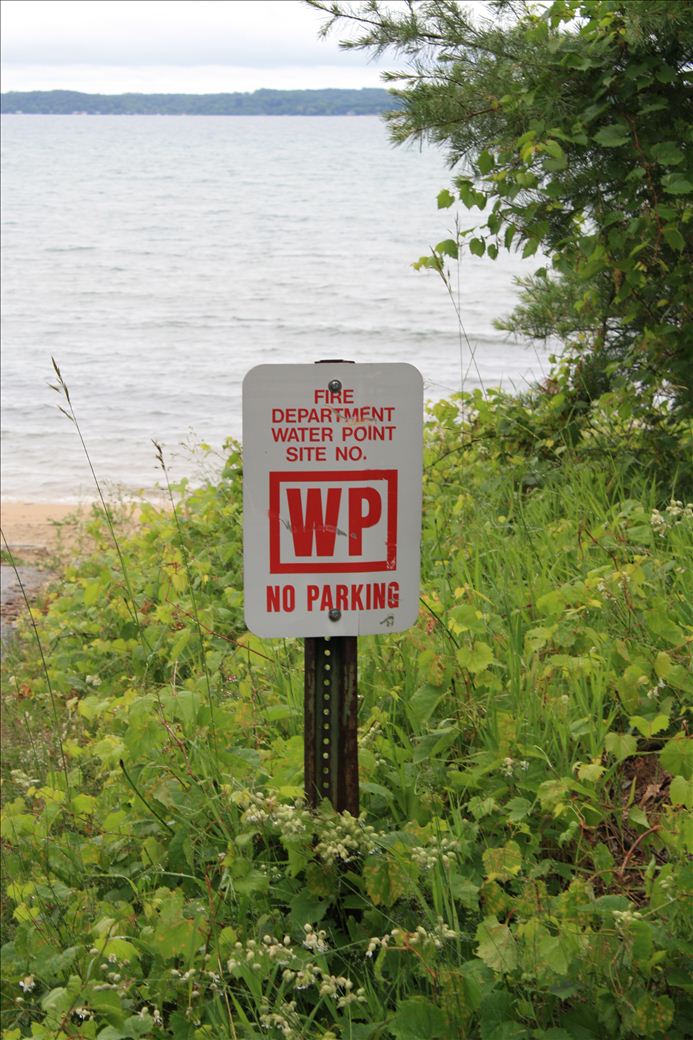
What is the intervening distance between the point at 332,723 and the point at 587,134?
275cm

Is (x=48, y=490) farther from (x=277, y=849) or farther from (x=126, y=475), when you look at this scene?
(x=277, y=849)

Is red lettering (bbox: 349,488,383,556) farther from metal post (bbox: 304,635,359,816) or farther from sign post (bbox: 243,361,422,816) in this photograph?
metal post (bbox: 304,635,359,816)

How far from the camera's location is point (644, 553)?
12.8 feet

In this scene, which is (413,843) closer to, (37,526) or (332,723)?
(332,723)

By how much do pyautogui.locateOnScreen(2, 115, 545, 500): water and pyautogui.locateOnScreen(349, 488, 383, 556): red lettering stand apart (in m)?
1.95

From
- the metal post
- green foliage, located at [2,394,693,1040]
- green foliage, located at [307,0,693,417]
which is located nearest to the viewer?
green foliage, located at [2,394,693,1040]

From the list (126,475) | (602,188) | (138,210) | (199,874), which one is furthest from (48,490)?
(138,210)

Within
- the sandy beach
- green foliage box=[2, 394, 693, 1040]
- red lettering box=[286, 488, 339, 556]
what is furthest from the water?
red lettering box=[286, 488, 339, 556]

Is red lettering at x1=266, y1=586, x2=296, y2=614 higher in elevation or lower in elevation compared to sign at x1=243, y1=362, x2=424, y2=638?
lower

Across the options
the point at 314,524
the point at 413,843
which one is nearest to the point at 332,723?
the point at 413,843

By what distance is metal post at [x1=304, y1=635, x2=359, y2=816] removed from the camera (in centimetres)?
260

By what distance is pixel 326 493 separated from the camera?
8.11 ft

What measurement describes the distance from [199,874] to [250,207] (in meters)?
50.4

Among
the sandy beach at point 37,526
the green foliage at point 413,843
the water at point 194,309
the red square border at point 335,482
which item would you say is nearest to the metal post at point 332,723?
the green foliage at point 413,843
